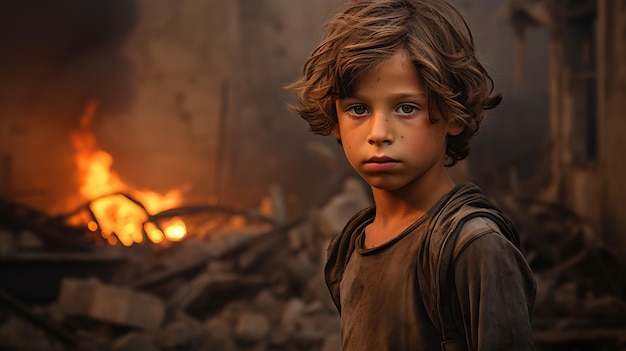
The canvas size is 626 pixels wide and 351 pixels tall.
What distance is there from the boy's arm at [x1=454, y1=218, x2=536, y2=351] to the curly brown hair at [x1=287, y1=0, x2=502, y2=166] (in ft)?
1.06

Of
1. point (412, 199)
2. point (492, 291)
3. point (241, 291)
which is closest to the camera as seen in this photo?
point (492, 291)

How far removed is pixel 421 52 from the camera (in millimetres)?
1885

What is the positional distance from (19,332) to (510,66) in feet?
38.6

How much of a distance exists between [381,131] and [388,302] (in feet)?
1.24

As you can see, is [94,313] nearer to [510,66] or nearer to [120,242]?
[120,242]

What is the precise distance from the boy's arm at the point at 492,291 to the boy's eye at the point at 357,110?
39cm

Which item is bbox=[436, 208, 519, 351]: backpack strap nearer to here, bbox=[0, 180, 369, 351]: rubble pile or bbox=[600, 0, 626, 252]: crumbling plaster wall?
bbox=[0, 180, 369, 351]: rubble pile

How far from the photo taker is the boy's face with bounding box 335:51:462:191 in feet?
6.25

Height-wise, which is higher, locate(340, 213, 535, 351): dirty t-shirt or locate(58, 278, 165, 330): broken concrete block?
locate(58, 278, 165, 330): broken concrete block

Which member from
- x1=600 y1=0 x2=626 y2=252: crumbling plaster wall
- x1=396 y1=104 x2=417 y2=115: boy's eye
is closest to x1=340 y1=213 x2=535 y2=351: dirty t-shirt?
x1=396 y1=104 x2=417 y2=115: boy's eye

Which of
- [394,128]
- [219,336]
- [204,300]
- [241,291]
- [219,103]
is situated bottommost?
[394,128]

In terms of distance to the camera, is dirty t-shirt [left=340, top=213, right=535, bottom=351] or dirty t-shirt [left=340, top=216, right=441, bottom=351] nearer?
dirty t-shirt [left=340, top=213, right=535, bottom=351]

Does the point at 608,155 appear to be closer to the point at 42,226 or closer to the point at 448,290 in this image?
the point at 42,226

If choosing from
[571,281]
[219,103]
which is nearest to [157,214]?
[571,281]
